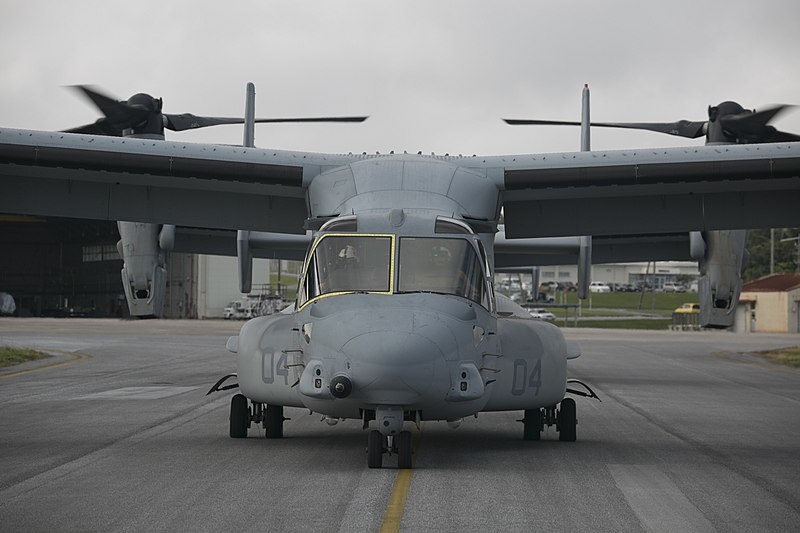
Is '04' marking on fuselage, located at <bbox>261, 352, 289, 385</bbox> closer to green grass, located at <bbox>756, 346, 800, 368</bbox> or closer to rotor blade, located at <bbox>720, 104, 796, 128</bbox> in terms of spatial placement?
rotor blade, located at <bbox>720, 104, 796, 128</bbox>

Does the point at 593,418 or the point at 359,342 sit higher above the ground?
the point at 359,342

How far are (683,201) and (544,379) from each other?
555 centimetres

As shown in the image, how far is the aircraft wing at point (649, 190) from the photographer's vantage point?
1420cm

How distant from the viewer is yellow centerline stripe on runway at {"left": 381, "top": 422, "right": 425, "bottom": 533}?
7645mm

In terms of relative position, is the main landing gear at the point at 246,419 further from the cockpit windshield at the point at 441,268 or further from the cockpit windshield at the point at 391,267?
the cockpit windshield at the point at 441,268

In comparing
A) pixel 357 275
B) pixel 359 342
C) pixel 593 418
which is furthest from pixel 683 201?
pixel 359 342

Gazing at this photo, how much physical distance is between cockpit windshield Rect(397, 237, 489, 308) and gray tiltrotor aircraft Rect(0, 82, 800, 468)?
17 millimetres

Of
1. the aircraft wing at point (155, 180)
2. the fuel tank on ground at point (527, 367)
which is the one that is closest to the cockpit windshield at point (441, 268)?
the fuel tank on ground at point (527, 367)

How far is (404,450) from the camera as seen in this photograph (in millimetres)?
10242

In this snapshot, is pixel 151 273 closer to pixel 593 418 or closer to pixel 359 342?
pixel 593 418

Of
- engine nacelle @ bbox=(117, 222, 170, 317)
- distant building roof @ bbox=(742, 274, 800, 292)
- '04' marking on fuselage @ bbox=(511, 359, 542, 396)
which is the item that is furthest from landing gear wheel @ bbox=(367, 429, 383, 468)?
distant building roof @ bbox=(742, 274, 800, 292)

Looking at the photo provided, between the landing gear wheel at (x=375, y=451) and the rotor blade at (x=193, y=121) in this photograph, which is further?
the rotor blade at (x=193, y=121)

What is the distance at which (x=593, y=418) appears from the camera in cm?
1625

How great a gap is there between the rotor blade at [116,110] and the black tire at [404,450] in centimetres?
1332
